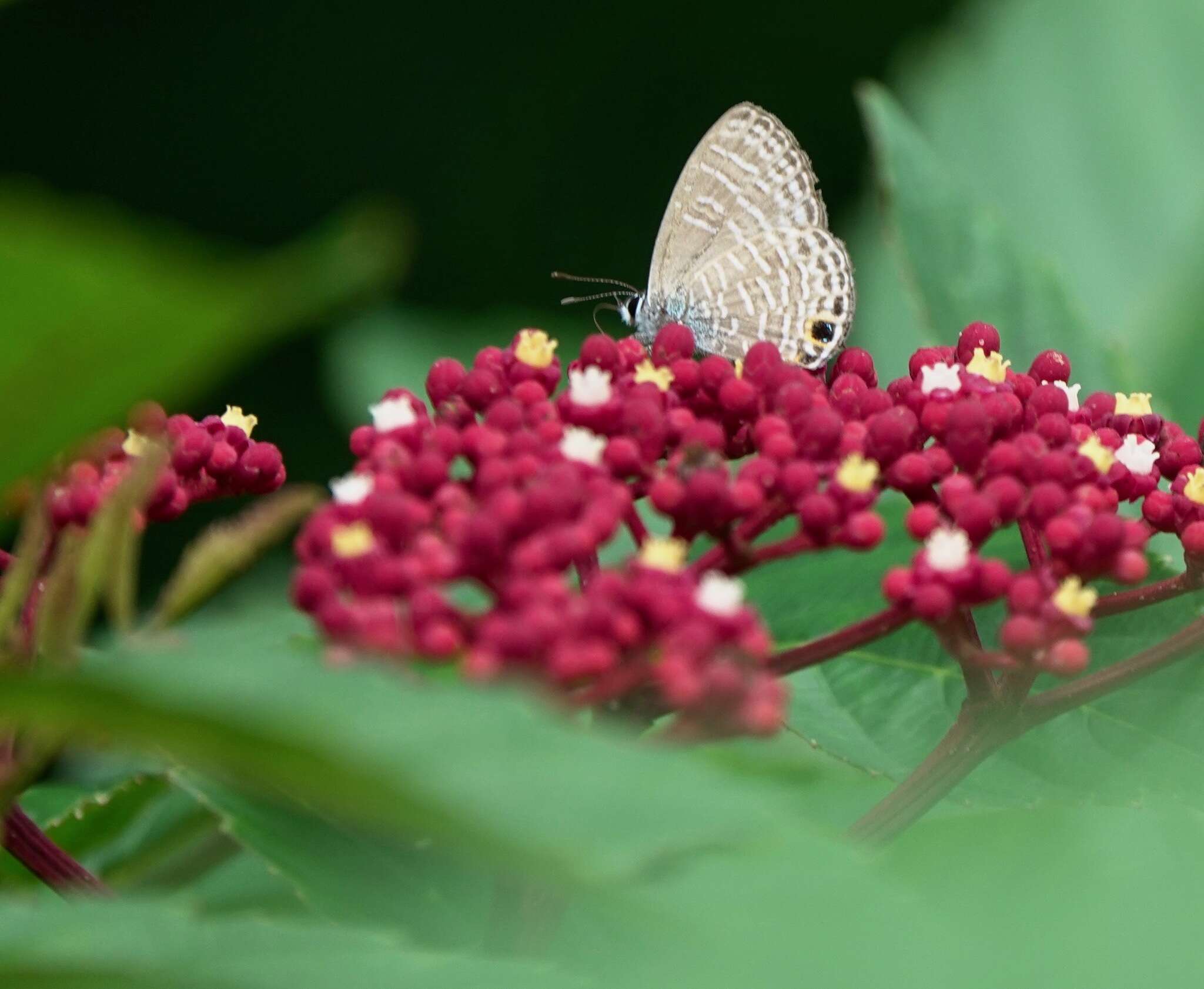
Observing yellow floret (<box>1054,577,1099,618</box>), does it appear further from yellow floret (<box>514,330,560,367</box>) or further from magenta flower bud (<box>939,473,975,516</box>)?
yellow floret (<box>514,330,560,367</box>)

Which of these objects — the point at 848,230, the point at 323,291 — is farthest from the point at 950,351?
the point at 848,230

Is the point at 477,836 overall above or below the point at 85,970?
above

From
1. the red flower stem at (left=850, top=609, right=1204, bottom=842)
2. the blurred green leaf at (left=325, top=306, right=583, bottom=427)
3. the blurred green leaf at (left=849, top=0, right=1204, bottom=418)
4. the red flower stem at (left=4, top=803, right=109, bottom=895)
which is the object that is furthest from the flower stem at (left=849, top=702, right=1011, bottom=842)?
the blurred green leaf at (left=325, top=306, right=583, bottom=427)

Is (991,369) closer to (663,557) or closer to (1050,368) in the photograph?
(1050,368)

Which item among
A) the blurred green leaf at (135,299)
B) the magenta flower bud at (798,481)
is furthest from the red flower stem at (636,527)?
the blurred green leaf at (135,299)

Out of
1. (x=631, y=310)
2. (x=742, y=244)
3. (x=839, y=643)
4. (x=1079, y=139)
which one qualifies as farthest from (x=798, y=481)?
(x=1079, y=139)

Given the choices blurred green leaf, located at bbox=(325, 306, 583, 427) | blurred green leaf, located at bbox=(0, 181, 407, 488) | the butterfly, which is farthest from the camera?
blurred green leaf, located at bbox=(325, 306, 583, 427)

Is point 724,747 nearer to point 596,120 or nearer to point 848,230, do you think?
point 848,230

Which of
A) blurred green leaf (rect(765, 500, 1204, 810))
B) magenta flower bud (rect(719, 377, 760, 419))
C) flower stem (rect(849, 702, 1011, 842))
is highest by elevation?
magenta flower bud (rect(719, 377, 760, 419))
